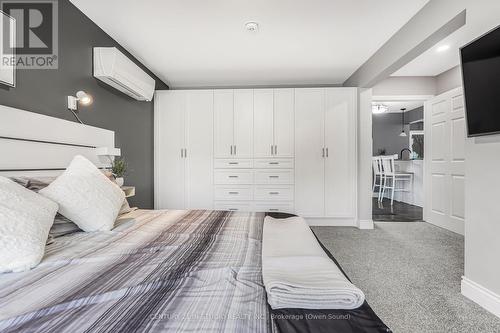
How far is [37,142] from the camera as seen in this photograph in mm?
1778

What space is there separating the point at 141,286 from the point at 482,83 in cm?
232

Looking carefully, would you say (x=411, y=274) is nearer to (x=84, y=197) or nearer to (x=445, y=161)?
(x=445, y=161)

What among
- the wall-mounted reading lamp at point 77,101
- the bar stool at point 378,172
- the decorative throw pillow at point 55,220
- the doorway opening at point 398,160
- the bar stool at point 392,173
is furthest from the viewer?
the bar stool at point 378,172

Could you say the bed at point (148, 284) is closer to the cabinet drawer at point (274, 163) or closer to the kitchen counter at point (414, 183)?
the cabinet drawer at point (274, 163)

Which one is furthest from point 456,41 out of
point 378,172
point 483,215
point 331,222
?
point 378,172

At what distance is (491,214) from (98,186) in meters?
2.62

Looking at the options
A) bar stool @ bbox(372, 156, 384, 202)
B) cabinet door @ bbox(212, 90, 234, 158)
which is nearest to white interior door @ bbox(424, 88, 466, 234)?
bar stool @ bbox(372, 156, 384, 202)

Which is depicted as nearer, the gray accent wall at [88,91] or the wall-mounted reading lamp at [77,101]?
the gray accent wall at [88,91]

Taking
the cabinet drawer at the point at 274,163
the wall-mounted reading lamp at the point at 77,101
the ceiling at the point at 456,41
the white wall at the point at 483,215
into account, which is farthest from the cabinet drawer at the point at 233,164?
the ceiling at the point at 456,41

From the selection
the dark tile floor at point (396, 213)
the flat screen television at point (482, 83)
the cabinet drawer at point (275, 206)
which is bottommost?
the dark tile floor at point (396, 213)

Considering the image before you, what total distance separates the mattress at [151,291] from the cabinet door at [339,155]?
2.68 meters

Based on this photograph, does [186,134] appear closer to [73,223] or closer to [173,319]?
[73,223]

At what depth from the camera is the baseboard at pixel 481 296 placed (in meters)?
1.59

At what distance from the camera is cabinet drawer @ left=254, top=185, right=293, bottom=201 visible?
383 centimetres
